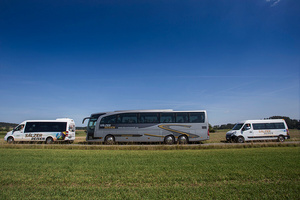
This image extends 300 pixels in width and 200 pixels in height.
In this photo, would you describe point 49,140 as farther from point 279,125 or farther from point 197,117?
point 279,125

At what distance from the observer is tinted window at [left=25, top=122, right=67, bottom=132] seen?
19.8 meters

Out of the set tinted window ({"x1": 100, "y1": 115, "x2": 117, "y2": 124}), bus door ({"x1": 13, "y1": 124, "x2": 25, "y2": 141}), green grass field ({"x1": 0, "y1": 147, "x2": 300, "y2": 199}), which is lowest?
green grass field ({"x1": 0, "y1": 147, "x2": 300, "y2": 199})

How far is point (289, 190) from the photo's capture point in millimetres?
3840

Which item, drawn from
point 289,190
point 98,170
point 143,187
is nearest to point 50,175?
point 98,170

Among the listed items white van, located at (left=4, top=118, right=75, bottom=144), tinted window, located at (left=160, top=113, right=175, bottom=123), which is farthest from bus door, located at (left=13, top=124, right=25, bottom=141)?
tinted window, located at (left=160, top=113, right=175, bottom=123)

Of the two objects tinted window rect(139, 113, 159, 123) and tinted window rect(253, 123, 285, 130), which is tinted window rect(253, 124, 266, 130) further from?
tinted window rect(139, 113, 159, 123)

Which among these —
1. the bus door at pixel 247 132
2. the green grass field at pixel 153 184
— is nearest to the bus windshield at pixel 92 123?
the green grass field at pixel 153 184

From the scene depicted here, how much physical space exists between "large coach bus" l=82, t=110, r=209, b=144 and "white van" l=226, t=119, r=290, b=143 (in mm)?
4272

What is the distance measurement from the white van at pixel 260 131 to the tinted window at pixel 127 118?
10943mm

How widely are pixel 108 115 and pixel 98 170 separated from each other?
1334 centimetres

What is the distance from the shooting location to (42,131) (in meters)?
19.7

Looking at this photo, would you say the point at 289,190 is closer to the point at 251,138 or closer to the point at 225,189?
the point at 225,189

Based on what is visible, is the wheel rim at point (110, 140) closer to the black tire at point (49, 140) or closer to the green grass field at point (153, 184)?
the black tire at point (49, 140)

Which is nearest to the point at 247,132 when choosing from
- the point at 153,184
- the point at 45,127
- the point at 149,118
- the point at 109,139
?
the point at 149,118
